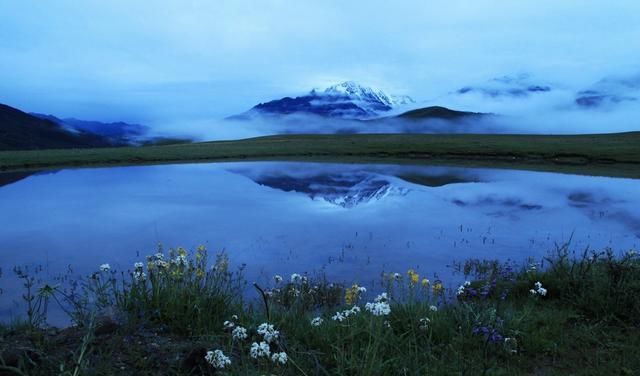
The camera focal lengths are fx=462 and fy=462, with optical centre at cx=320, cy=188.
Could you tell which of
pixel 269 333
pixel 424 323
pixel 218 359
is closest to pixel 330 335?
pixel 424 323

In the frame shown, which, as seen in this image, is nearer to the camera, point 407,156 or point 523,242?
point 523,242

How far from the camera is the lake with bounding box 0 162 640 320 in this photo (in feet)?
46.7

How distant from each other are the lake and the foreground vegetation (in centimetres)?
366

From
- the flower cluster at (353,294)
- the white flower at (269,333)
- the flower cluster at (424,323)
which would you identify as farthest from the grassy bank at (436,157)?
the white flower at (269,333)

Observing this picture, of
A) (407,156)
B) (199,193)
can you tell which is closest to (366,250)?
(199,193)

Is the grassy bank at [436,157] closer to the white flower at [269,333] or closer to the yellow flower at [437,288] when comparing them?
the yellow flower at [437,288]

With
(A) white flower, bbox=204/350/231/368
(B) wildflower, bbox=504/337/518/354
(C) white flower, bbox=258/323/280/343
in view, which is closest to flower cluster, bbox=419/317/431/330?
(B) wildflower, bbox=504/337/518/354

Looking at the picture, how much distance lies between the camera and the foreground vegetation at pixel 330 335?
5.23 m

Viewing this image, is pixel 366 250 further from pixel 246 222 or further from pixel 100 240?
pixel 100 240

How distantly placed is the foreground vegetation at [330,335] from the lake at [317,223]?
3.66 m

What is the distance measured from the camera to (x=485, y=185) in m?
36.0

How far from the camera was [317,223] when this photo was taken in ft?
68.5

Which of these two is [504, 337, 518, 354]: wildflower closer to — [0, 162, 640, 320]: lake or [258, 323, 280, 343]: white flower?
[258, 323, 280, 343]: white flower

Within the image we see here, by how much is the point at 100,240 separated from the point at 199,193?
14807 mm
